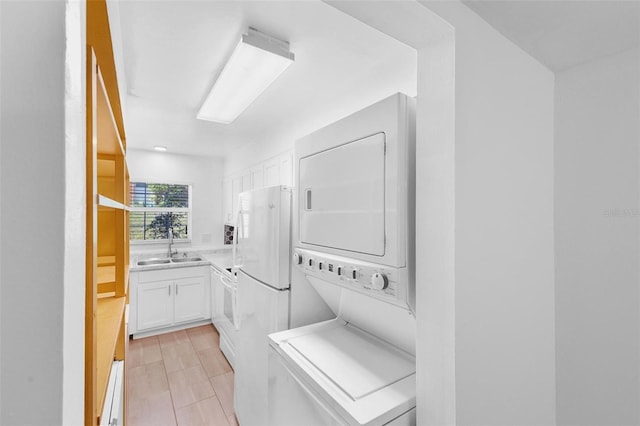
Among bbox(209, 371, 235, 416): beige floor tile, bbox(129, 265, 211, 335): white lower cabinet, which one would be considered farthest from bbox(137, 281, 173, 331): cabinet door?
bbox(209, 371, 235, 416): beige floor tile

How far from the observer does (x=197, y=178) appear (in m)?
4.74

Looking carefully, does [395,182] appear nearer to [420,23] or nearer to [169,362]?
[420,23]

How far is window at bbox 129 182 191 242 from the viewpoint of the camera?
430 centimetres

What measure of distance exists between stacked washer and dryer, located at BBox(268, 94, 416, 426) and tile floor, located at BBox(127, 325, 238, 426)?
1172mm

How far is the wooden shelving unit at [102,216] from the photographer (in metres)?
0.40

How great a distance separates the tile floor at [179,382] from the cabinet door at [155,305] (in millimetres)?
207

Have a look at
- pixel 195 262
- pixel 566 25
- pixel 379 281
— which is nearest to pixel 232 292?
pixel 195 262

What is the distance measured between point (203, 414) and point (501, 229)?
8.28ft

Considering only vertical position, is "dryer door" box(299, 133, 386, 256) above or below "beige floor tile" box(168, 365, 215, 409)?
above

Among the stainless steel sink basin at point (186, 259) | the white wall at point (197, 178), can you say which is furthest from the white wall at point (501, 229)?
the white wall at point (197, 178)

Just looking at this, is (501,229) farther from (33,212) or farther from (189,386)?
(189,386)

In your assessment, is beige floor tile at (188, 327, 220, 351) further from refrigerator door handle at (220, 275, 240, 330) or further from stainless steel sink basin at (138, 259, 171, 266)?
stainless steel sink basin at (138, 259, 171, 266)

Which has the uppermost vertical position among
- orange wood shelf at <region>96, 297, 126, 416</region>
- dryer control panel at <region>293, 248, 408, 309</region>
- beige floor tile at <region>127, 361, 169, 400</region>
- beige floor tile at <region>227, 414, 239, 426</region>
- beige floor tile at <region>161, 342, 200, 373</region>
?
dryer control panel at <region>293, 248, 408, 309</region>

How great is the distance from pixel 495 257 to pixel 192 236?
4517mm
